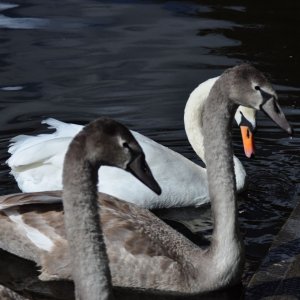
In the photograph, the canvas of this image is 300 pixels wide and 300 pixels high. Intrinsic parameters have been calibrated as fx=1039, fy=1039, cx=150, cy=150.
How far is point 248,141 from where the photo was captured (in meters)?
8.64

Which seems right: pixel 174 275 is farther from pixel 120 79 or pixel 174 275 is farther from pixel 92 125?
pixel 120 79

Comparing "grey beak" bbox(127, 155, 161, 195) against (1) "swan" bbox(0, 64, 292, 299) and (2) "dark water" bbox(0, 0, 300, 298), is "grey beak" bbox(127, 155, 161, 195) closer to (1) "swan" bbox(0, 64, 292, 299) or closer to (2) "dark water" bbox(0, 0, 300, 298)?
(1) "swan" bbox(0, 64, 292, 299)

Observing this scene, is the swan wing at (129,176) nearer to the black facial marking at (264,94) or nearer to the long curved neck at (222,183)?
the long curved neck at (222,183)

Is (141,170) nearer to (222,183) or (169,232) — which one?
(222,183)

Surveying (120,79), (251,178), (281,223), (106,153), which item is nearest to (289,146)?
(251,178)

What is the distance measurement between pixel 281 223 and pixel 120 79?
3733mm

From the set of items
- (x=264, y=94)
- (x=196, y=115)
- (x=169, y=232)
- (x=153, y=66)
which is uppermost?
(x=264, y=94)

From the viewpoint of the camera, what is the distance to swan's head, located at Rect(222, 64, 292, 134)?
248 inches

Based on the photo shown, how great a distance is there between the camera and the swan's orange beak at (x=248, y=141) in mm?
8602

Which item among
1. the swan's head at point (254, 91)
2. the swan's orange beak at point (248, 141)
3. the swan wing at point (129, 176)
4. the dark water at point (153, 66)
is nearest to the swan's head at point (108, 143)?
the swan's head at point (254, 91)

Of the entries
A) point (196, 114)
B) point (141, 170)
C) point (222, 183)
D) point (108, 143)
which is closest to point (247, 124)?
point (196, 114)

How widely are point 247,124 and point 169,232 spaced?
1.88 meters

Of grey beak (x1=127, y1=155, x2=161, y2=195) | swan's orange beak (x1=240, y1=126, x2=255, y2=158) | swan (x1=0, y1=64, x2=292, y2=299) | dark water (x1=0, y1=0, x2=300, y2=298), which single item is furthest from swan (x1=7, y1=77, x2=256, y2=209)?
grey beak (x1=127, y1=155, x2=161, y2=195)

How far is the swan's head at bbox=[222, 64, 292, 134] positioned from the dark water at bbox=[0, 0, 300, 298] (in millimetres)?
1338
